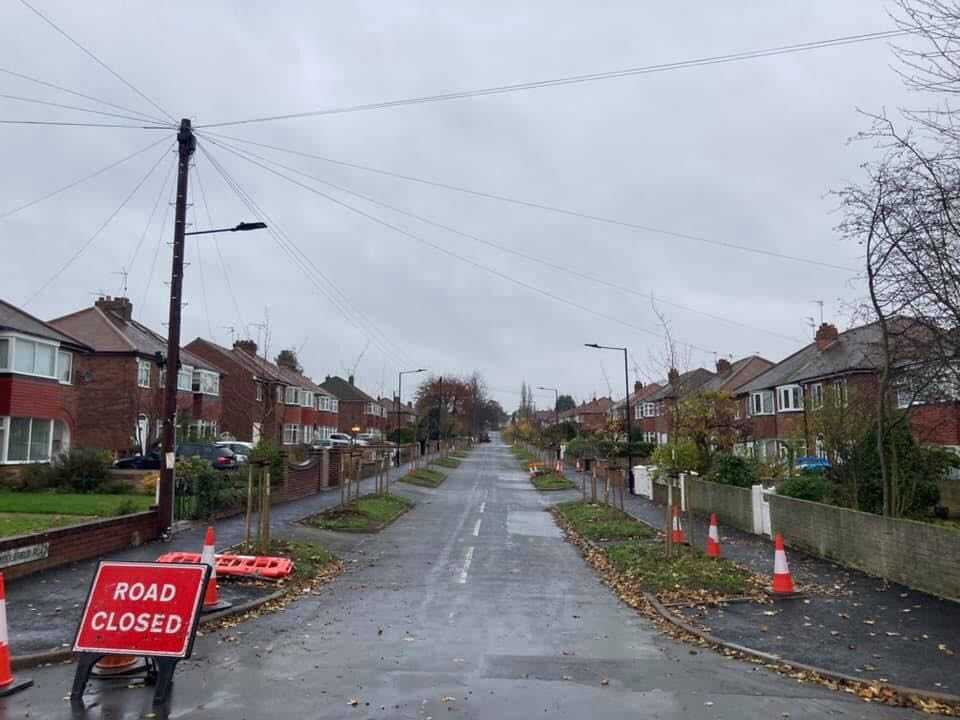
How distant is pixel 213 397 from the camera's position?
5197 cm

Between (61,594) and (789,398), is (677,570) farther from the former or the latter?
(789,398)

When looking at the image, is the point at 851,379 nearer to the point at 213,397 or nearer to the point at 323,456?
the point at 323,456

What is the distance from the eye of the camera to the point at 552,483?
43.0 metres

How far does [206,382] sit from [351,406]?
52318 mm

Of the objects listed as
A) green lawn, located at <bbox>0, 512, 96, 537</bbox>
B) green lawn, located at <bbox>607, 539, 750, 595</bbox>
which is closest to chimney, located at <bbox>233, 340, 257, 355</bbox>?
green lawn, located at <bbox>0, 512, 96, 537</bbox>

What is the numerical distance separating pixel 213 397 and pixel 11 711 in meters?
47.5

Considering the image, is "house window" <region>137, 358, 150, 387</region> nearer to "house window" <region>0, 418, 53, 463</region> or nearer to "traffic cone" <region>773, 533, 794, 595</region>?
"house window" <region>0, 418, 53, 463</region>

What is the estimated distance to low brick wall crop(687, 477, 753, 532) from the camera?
21.2 metres

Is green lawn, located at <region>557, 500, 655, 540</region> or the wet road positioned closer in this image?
the wet road

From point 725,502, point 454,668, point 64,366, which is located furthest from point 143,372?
point 454,668

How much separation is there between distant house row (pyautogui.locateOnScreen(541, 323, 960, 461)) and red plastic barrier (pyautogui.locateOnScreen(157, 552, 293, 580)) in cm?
1024

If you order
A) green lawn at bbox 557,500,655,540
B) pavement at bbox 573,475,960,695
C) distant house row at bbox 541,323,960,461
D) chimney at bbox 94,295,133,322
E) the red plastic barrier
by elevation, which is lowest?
pavement at bbox 573,475,960,695

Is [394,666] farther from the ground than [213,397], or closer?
closer

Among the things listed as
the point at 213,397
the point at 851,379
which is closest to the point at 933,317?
the point at 851,379
